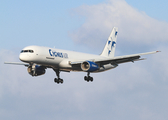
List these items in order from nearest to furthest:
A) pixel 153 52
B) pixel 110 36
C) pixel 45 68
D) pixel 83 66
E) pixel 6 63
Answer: pixel 153 52 < pixel 83 66 < pixel 45 68 < pixel 6 63 < pixel 110 36

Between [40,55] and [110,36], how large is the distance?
23.9 metres

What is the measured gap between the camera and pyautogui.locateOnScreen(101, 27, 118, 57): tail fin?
69250 millimetres

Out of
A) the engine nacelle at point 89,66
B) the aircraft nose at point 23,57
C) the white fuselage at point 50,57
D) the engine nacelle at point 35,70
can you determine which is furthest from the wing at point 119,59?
the aircraft nose at point 23,57

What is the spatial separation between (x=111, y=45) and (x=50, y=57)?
21229 mm

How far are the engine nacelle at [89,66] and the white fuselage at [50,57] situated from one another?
2.28 metres

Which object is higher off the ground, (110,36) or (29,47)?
(110,36)

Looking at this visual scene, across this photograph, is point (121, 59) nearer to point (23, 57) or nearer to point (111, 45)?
point (23, 57)

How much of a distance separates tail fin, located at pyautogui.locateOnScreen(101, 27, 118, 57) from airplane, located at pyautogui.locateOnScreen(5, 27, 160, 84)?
719cm

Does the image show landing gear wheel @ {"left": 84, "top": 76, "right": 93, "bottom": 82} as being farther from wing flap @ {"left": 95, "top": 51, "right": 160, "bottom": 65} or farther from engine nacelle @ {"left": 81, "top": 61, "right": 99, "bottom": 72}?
engine nacelle @ {"left": 81, "top": 61, "right": 99, "bottom": 72}

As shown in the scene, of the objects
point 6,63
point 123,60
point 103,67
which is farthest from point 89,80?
point 6,63

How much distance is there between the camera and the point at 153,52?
50.6 meters

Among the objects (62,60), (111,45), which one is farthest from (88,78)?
(111,45)

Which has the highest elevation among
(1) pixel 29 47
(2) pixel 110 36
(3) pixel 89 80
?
(2) pixel 110 36

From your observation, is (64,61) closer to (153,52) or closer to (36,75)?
(36,75)
